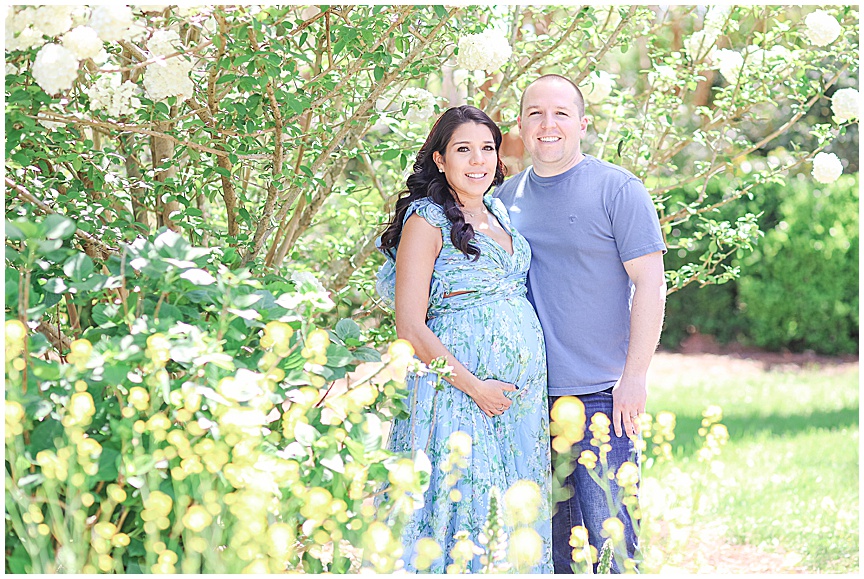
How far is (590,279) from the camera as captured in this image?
2.79 m

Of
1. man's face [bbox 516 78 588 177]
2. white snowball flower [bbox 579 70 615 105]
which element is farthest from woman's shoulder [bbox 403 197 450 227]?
white snowball flower [bbox 579 70 615 105]

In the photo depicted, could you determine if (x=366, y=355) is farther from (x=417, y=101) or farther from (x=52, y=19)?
(x=417, y=101)

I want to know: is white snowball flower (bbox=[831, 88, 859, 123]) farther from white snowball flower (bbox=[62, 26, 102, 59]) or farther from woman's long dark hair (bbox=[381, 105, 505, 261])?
white snowball flower (bbox=[62, 26, 102, 59])

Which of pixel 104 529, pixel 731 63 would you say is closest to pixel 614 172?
pixel 731 63

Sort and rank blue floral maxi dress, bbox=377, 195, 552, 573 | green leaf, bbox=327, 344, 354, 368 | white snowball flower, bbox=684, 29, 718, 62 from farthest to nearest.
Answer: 1. white snowball flower, bbox=684, 29, 718, 62
2. blue floral maxi dress, bbox=377, 195, 552, 573
3. green leaf, bbox=327, 344, 354, 368

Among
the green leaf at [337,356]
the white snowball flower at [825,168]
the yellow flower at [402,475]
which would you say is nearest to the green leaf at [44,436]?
the green leaf at [337,356]

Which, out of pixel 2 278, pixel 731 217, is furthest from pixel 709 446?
pixel 731 217

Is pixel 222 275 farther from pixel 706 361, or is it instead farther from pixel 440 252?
pixel 706 361

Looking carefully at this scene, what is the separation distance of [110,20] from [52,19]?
0.14m

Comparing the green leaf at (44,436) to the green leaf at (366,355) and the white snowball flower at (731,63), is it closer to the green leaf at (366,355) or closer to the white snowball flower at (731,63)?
the green leaf at (366,355)

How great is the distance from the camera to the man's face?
281 cm

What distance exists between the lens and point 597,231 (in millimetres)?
2768

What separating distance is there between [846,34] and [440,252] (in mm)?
2010

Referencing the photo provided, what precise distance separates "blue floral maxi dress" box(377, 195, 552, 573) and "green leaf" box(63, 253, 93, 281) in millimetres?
992
